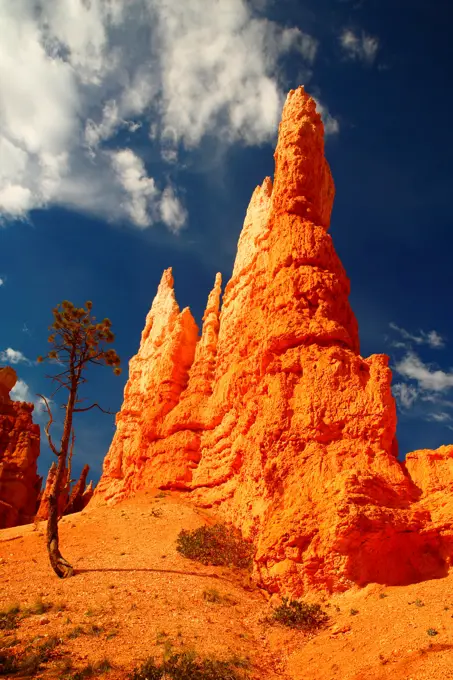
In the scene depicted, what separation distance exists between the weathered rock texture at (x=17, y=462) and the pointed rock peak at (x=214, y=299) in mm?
20526

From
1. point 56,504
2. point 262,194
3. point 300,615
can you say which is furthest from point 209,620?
point 262,194

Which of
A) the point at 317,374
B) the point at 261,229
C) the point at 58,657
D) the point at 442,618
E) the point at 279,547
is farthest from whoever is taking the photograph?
the point at 261,229

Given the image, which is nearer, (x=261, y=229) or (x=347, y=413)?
(x=347, y=413)

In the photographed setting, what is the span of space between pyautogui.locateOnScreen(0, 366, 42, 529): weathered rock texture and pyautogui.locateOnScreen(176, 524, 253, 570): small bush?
80.2 feet

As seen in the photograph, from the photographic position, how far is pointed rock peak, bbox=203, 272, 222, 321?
41.6 metres

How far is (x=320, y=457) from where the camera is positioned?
18.5 metres

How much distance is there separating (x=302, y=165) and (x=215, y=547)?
2147cm

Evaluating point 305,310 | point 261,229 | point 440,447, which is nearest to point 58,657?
point 440,447

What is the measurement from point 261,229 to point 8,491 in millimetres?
30882

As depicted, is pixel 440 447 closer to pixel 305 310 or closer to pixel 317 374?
pixel 317 374

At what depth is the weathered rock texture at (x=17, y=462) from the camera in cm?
4050

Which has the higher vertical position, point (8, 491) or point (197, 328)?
point (197, 328)

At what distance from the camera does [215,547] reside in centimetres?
2038

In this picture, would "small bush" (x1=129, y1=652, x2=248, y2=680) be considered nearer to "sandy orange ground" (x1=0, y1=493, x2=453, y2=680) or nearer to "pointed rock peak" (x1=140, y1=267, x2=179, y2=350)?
"sandy orange ground" (x1=0, y1=493, x2=453, y2=680)
